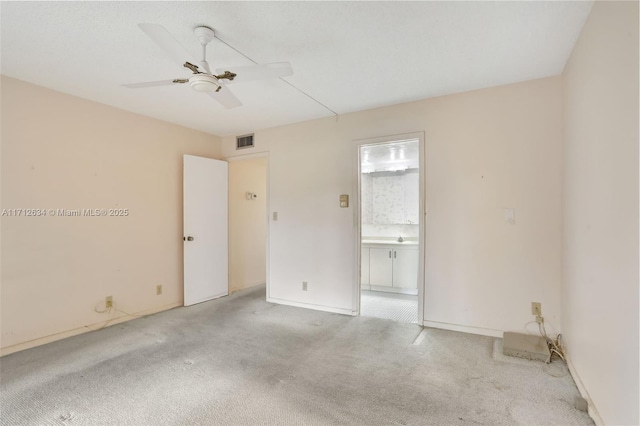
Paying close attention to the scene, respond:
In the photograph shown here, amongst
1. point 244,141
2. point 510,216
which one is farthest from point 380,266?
point 244,141

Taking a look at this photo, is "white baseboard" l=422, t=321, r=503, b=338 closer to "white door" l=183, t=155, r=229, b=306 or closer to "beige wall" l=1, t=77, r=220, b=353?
"white door" l=183, t=155, r=229, b=306

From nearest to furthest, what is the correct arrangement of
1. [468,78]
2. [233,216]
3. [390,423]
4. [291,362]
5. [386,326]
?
[390,423] < [291,362] < [468,78] < [386,326] < [233,216]

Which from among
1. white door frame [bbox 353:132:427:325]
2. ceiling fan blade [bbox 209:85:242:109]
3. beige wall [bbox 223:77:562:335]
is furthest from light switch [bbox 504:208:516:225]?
ceiling fan blade [bbox 209:85:242:109]

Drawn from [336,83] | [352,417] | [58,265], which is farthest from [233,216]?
[352,417]

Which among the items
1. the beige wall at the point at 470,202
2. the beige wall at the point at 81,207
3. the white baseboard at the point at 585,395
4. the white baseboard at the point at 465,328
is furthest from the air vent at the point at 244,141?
the white baseboard at the point at 585,395

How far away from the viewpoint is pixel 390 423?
→ 1729mm

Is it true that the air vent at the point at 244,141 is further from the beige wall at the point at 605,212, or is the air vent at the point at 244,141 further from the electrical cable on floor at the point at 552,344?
the electrical cable on floor at the point at 552,344

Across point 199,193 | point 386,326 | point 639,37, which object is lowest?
point 386,326

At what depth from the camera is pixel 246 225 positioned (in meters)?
5.10

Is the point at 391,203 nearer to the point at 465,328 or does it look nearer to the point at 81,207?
the point at 465,328

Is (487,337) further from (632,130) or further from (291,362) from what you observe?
(632,130)

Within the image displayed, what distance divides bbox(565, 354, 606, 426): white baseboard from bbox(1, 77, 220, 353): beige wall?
4.12 m

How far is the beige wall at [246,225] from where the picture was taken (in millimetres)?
4840

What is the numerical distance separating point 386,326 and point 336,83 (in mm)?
2511
